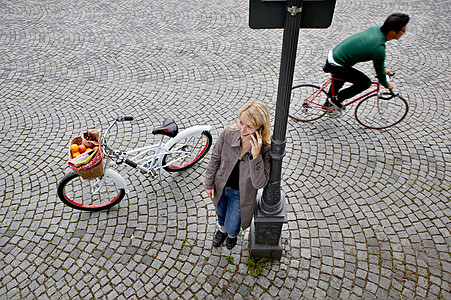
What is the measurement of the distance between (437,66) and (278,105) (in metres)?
6.99

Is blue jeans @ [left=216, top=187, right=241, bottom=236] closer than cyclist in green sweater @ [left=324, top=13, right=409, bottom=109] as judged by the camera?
Yes

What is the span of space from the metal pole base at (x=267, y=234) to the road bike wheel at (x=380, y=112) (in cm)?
335

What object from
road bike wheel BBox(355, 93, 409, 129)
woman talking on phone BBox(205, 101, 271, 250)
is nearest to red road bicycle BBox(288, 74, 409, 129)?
road bike wheel BBox(355, 93, 409, 129)

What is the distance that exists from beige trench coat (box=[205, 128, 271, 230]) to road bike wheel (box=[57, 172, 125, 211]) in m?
1.73

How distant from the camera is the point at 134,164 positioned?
455cm

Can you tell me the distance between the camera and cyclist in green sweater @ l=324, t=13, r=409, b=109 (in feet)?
15.6

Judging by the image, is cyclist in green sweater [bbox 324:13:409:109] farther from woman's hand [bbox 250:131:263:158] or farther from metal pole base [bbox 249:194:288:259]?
woman's hand [bbox 250:131:263:158]

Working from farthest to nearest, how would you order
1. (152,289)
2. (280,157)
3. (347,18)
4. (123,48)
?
1. (347,18)
2. (123,48)
3. (152,289)
4. (280,157)

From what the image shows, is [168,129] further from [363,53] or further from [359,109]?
[359,109]

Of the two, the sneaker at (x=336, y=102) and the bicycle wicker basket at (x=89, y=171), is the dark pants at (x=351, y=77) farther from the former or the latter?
the bicycle wicker basket at (x=89, y=171)

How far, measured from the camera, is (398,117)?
20.4 feet

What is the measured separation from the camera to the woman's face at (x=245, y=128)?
9.80 feet

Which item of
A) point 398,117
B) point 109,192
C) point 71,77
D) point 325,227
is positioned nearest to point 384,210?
point 325,227

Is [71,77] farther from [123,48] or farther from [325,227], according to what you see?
[325,227]
